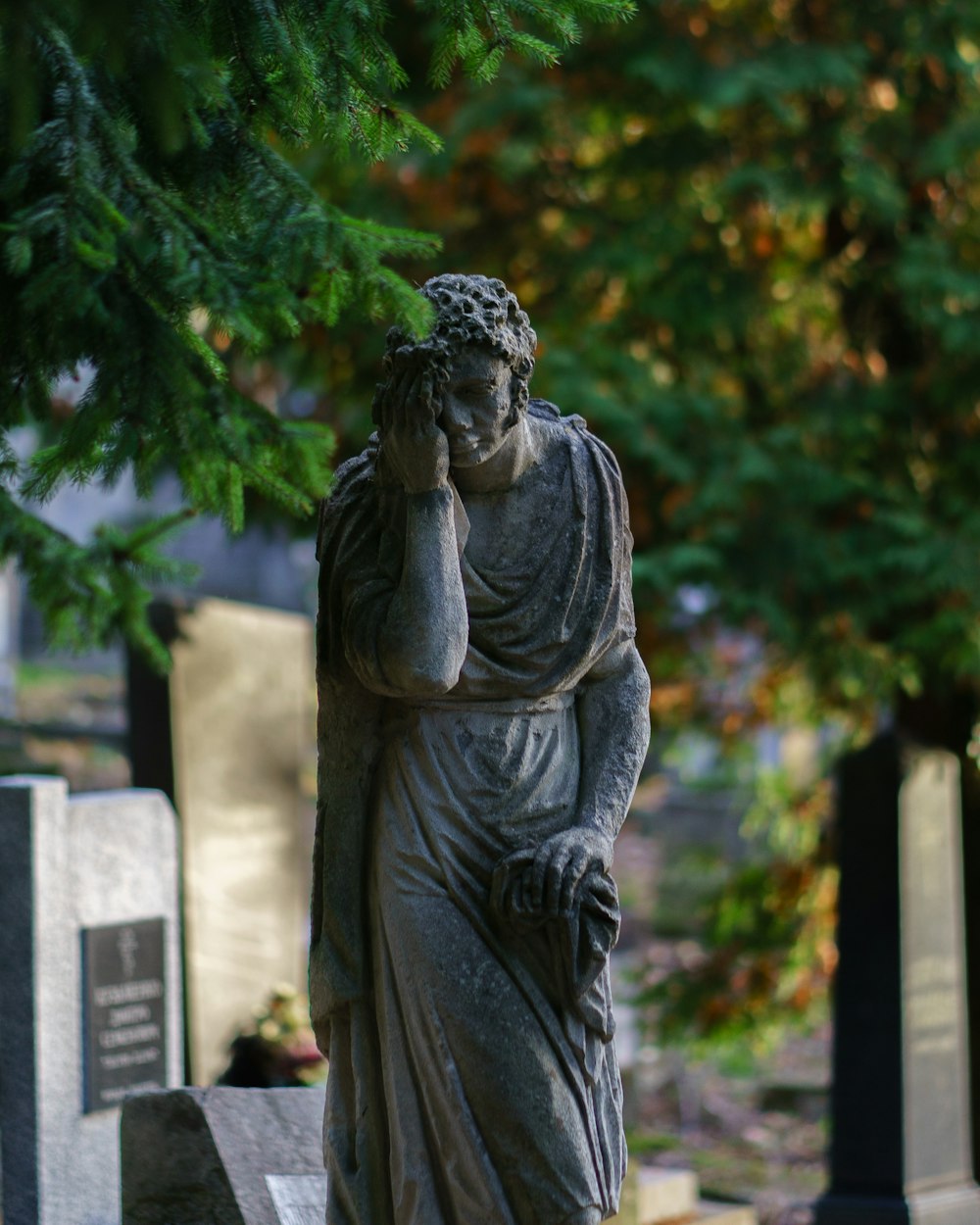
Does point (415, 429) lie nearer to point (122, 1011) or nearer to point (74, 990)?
point (74, 990)

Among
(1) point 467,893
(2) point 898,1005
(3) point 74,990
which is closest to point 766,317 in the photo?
(2) point 898,1005

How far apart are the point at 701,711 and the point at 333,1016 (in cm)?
726

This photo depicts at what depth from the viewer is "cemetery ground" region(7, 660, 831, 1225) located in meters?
10.8

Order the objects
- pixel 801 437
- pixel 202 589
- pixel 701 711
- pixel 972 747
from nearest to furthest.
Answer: pixel 801 437 < pixel 972 747 < pixel 701 711 < pixel 202 589

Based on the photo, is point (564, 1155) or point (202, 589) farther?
point (202, 589)

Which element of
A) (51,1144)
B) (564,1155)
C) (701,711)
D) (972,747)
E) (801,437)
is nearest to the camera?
(564,1155)

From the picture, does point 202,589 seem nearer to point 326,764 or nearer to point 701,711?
point 701,711

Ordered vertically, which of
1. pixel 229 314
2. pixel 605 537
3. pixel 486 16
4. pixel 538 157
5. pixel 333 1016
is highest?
pixel 538 157

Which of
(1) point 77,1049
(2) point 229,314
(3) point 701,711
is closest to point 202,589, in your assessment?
(3) point 701,711

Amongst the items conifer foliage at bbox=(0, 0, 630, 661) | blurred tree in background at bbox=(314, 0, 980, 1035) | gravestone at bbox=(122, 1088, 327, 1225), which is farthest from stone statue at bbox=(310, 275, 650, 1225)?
blurred tree in background at bbox=(314, 0, 980, 1035)

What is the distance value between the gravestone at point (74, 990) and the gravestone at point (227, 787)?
197 cm

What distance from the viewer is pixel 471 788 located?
3.91 metres

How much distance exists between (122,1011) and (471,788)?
375 centimetres

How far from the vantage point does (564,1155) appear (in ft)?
12.3
